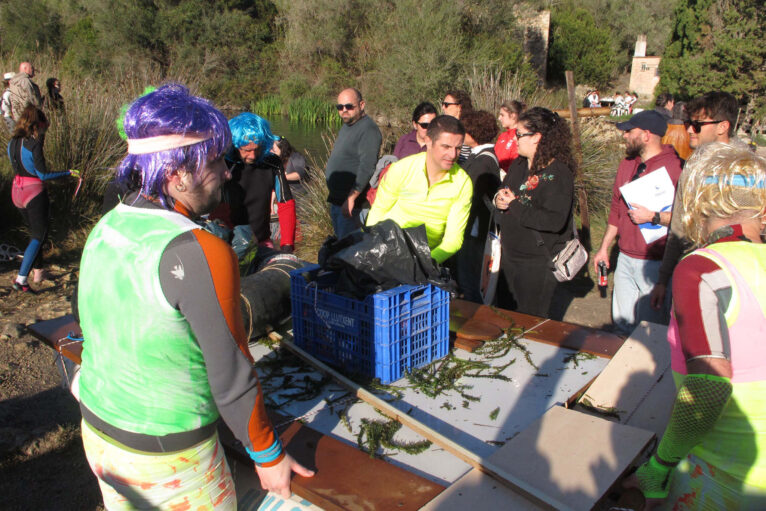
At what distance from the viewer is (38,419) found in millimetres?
3879

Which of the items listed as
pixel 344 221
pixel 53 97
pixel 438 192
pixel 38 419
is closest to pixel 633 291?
pixel 438 192

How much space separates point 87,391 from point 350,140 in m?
4.36

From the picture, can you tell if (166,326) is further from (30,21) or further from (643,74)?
(643,74)

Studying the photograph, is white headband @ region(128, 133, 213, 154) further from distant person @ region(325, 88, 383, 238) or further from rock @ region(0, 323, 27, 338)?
rock @ region(0, 323, 27, 338)

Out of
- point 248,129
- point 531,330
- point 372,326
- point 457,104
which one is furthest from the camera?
point 457,104

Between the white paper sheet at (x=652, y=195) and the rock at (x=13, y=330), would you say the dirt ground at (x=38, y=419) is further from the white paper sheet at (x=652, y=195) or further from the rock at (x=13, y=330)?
the white paper sheet at (x=652, y=195)

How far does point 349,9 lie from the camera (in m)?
26.8

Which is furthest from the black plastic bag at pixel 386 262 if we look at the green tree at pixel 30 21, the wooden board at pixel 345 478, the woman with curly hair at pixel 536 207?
the green tree at pixel 30 21

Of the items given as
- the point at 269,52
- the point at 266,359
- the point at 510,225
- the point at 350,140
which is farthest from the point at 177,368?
the point at 269,52

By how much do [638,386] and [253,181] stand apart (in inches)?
97.9

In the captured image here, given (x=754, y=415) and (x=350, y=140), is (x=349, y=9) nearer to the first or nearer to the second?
(x=350, y=140)

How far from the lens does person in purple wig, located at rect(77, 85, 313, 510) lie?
1.32m

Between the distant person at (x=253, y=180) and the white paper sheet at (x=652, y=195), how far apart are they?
2.30 meters

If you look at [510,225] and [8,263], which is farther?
[8,263]
